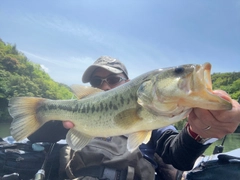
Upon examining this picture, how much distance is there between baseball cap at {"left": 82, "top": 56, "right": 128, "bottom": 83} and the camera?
4.08 metres

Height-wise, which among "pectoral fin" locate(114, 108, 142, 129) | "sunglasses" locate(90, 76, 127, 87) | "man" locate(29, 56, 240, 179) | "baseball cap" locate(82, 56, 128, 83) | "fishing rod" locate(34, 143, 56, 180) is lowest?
"fishing rod" locate(34, 143, 56, 180)

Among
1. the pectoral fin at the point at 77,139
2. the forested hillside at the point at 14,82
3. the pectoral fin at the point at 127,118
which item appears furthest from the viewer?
the forested hillside at the point at 14,82

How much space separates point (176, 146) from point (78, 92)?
1.39 m

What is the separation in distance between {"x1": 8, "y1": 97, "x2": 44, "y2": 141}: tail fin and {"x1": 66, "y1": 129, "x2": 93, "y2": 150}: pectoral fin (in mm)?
481

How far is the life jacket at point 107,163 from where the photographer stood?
266cm

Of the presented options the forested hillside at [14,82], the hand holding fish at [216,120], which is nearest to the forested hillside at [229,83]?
the forested hillside at [14,82]


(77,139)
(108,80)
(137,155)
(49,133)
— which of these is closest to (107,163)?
(137,155)

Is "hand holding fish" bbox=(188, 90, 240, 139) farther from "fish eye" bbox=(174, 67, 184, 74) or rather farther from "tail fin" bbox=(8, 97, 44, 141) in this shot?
"tail fin" bbox=(8, 97, 44, 141)

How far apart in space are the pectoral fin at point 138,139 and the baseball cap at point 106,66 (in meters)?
2.20

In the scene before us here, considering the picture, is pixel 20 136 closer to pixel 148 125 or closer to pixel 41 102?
pixel 41 102

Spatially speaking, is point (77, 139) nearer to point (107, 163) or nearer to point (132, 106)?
point (107, 163)

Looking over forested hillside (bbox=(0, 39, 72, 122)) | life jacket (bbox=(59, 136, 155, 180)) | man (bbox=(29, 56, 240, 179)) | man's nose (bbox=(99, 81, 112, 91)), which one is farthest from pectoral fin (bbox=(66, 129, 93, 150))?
forested hillside (bbox=(0, 39, 72, 122))

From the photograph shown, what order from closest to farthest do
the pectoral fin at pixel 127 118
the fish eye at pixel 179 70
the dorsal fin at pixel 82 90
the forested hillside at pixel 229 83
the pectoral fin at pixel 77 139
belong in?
the fish eye at pixel 179 70 → the pectoral fin at pixel 127 118 → the pectoral fin at pixel 77 139 → the dorsal fin at pixel 82 90 → the forested hillside at pixel 229 83

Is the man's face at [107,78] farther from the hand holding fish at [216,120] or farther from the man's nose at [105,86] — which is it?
the hand holding fish at [216,120]
